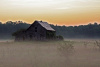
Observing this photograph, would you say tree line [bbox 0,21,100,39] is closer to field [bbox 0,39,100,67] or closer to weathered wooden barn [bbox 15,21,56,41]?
weathered wooden barn [bbox 15,21,56,41]

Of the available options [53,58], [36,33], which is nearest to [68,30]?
[36,33]

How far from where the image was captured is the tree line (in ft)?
380

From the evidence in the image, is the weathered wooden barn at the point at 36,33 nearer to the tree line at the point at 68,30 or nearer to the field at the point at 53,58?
the field at the point at 53,58

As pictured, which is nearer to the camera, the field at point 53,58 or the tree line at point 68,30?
the field at point 53,58

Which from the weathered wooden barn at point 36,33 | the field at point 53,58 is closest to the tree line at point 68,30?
the weathered wooden barn at point 36,33

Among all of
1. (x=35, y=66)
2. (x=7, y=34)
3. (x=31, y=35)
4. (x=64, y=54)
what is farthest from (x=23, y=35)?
(x=7, y=34)

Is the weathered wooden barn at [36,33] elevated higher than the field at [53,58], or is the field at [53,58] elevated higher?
the weathered wooden barn at [36,33]

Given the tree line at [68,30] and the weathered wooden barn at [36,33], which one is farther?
the tree line at [68,30]

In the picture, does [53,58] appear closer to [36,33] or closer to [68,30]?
[36,33]

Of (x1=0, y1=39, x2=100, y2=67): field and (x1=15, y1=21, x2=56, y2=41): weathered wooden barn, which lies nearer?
(x1=0, y1=39, x2=100, y2=67): field

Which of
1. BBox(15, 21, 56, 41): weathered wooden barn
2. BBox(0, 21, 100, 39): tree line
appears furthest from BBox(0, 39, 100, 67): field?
BBox(0, 21, 100, 39): tree line

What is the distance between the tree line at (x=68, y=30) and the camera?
116m

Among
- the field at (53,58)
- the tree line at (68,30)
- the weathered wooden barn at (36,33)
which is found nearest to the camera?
the field at (53,58)

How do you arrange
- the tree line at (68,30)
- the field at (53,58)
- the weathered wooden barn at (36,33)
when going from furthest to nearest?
the tree line at (68,30) < the weathered wooden barn at (36,33) < the field at (53,58)
